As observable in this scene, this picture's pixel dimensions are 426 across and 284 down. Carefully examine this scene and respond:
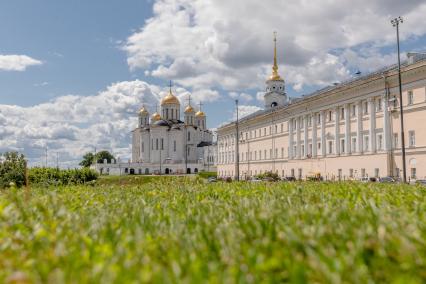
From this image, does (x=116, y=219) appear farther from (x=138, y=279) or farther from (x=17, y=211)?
(x=138, y=279)

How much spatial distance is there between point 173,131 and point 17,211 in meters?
146

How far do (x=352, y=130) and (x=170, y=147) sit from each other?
97.6m

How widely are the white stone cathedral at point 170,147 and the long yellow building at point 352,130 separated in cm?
6039

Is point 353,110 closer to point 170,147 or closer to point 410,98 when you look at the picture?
point 410,98

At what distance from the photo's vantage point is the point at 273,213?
5.71 meters

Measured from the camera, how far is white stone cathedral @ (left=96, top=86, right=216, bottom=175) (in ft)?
491

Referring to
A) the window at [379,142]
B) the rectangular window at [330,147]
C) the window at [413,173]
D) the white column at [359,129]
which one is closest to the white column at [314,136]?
the rectangular window at [330,147]

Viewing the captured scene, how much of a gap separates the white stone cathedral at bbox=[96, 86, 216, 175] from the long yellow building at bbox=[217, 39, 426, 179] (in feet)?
198

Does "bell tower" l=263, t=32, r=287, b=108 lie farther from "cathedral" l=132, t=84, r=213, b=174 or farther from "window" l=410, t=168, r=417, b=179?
"window" l=410, t=168, r=417, b=179

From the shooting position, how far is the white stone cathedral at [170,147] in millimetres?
149625

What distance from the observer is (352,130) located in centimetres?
6006

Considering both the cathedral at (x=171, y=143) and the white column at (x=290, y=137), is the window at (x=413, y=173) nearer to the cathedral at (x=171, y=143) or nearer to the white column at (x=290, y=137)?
the white column at (x=290, y=137)

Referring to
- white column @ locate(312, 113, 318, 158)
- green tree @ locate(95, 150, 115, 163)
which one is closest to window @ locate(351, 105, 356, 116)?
white column @ locate(312, 113, 318, 158)

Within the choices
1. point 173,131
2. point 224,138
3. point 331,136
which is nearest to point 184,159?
point 173,131
